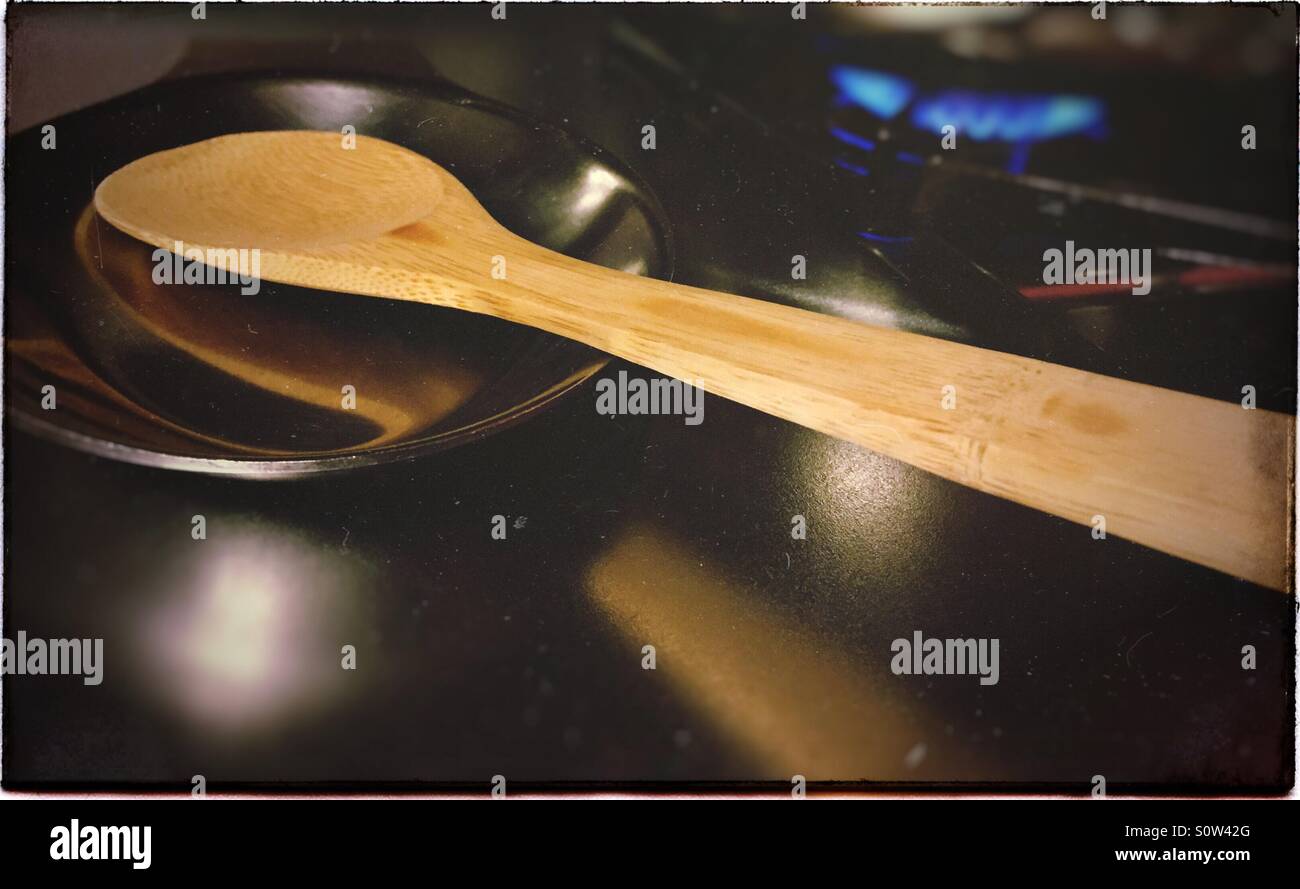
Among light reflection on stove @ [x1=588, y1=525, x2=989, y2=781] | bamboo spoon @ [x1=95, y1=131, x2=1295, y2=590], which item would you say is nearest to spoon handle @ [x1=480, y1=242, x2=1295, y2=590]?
bamboo spoon @ [x1=95, y1=131, x2=1295, y2=590]

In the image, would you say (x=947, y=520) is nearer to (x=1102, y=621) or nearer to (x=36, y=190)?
(x=1102, y=621)

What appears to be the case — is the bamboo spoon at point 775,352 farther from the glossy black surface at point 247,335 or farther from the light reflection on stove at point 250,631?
the light reflection on stove at point 250,631

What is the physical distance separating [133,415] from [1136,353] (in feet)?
2.02

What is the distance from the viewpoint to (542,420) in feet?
1.86

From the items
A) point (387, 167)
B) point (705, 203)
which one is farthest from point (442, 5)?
point (705, 203)

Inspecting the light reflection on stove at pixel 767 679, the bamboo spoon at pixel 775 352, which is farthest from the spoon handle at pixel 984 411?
the light reflection on stove at pixel 767 679

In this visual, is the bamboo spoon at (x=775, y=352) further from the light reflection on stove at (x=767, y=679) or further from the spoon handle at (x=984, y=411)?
the light reflection on stove at (x=767, y=679)

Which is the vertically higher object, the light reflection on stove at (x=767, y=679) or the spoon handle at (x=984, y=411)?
the spoon handle at (x=984, y=411)

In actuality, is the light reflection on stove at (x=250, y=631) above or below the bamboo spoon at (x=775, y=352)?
below

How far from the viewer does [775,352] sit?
1.78 ft

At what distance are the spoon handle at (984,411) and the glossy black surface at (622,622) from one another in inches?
1.0

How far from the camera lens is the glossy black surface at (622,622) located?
542 millimetres

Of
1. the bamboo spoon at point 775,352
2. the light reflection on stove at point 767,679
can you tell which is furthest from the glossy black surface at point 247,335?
the light reflection on stove at point 767,679

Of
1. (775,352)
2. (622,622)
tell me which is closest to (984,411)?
(775,352)
